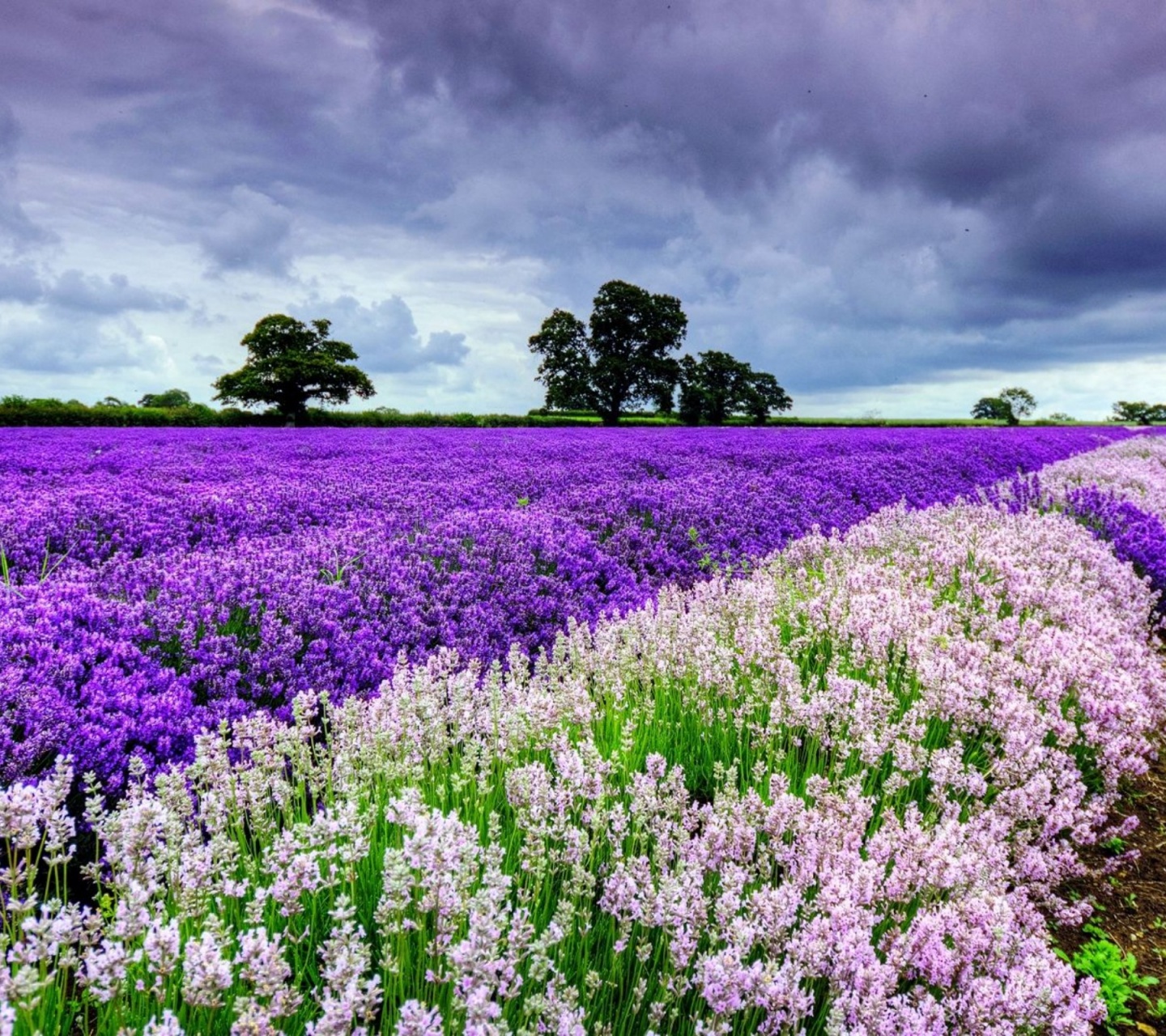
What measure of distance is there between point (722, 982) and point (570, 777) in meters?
0.75

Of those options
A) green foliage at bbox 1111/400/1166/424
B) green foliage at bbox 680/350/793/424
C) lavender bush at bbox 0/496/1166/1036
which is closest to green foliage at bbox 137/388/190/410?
green foliage at bbox 680/350/793/424

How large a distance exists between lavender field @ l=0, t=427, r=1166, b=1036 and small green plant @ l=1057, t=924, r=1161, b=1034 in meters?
0.08

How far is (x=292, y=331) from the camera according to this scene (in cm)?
4200

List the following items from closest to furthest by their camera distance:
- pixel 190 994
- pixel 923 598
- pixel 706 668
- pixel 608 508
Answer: pixel 190 994
pixel 706 668
pixel 923 598
pixel 608 508

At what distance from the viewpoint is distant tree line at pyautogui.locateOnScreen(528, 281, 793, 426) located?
141 ft

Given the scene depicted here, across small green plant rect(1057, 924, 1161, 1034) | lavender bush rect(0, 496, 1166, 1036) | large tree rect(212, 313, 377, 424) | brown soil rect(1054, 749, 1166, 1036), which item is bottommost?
brown soil rect(1054, 749, 1166, 1036)

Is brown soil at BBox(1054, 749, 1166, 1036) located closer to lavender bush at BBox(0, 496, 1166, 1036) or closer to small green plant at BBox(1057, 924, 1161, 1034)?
small green plant at BBox(1057, 924, 1161, 1034)

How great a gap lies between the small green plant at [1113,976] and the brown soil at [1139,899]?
0.13 ft

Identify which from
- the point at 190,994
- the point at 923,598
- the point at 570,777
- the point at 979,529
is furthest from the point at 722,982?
the point at 979,529

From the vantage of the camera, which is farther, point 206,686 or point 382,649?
point 382,649

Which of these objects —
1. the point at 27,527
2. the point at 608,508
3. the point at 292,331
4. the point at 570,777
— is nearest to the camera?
the point at 570,777

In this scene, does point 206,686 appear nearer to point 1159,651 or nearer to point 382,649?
point 382,649

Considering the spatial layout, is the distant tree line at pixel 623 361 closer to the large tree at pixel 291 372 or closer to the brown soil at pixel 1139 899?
the large tree at pixel 291 372

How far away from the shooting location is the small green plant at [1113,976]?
261cm
